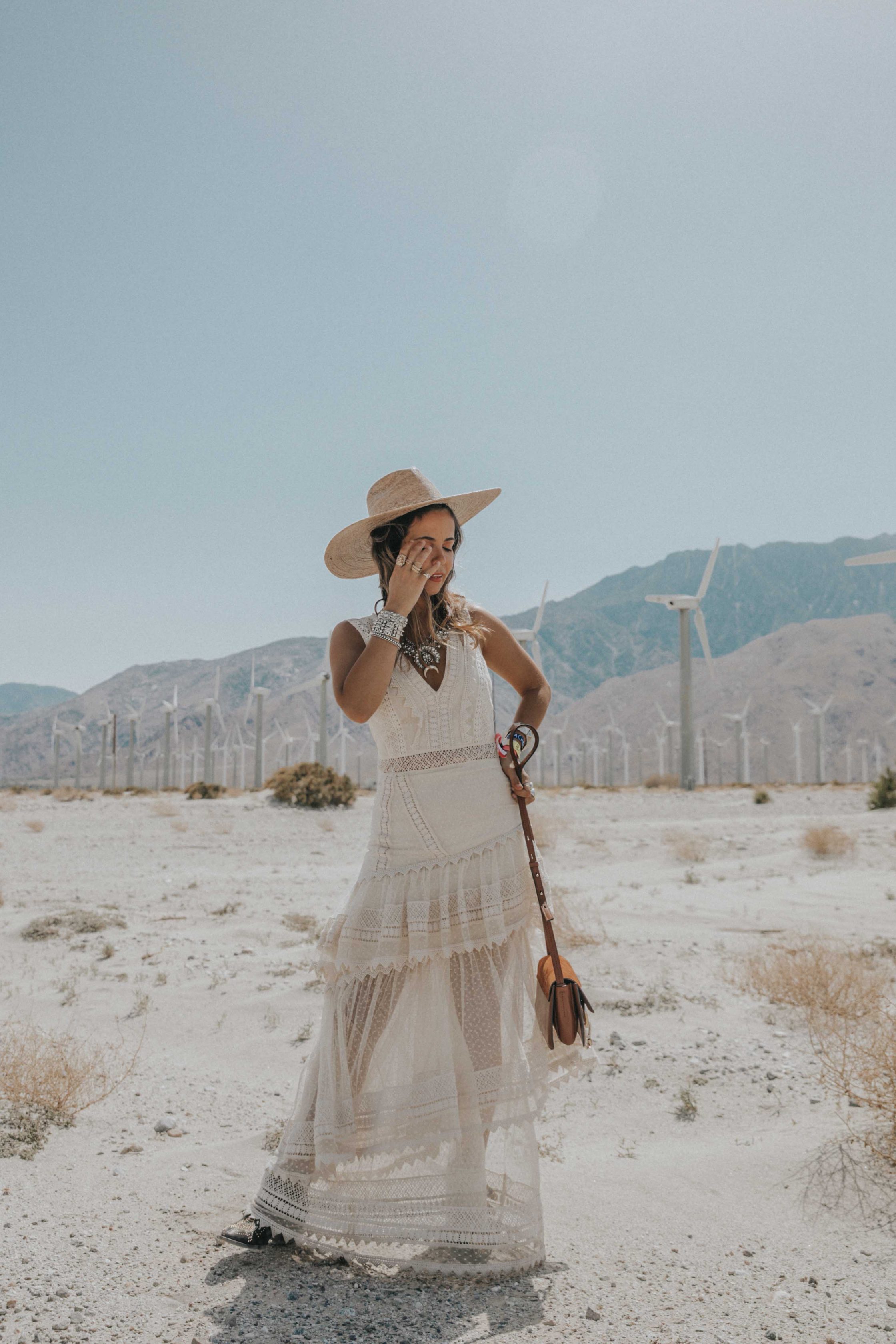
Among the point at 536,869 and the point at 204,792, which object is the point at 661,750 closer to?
the point at 204,792

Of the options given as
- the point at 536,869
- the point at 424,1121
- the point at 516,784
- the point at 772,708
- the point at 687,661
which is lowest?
the point at 424,1121

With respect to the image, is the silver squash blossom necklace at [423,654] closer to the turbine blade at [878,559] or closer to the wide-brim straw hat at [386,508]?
the wide-brim straw hat at [386,508]

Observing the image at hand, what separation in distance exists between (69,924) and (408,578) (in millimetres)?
6080

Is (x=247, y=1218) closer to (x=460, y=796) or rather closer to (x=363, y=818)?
(x=460, y=796)

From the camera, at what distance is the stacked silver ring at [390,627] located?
2521mm

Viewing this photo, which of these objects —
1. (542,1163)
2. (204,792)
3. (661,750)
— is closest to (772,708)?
(661,750)

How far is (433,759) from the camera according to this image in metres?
2.62

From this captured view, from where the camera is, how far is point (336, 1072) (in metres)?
2.52

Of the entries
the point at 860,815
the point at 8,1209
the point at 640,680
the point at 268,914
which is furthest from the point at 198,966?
the point at 640,680

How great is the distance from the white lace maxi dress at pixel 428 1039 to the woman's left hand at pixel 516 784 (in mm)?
49

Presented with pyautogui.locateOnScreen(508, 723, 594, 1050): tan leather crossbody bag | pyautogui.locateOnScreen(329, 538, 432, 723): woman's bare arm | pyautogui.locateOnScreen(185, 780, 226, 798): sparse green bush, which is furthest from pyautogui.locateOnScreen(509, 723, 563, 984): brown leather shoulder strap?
pyautogui.locateOnScreen(185, 780, 226, 798): sparse green bush

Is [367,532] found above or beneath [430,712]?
above

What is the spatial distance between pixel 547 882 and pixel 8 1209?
7.41m

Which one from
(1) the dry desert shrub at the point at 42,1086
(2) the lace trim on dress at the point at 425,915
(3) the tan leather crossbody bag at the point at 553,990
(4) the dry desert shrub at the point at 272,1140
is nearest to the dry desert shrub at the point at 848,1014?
(3) the tan leather crossbody bag at the point at 553,990
